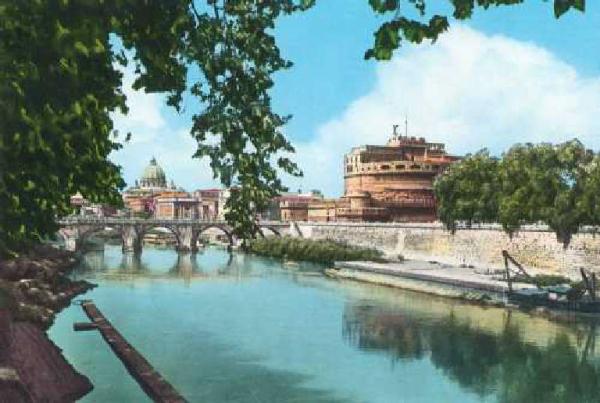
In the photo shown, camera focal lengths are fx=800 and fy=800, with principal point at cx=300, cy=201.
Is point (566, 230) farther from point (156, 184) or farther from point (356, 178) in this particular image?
point (156, 184)

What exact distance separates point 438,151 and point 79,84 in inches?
4032

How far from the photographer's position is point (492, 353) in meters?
30.4

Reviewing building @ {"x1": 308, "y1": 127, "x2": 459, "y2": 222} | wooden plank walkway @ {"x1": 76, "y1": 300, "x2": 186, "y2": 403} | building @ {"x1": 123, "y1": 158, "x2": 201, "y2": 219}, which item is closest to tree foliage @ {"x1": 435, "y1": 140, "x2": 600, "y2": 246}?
wooden plank walkway @ {"x1": 76, "y1": 300, "x2": 186, "y2": 403}

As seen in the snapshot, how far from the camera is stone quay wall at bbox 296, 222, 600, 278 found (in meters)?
48.6

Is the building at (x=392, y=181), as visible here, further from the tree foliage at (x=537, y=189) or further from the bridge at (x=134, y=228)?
the tree foliage at (x=537, y=189)

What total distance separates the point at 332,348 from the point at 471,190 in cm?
3161

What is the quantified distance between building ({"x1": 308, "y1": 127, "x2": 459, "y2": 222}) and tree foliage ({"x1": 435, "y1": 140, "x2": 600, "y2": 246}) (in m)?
32.8

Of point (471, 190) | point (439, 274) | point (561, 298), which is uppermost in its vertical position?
point (471, 190)

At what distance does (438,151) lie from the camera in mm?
106562

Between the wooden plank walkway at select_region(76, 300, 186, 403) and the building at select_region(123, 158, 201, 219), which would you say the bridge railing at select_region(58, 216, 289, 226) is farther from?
the wooden plank walkway at select_region(76, 300, 186, 403)

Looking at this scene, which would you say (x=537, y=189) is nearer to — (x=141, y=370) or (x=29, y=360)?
(x=141, y=370)

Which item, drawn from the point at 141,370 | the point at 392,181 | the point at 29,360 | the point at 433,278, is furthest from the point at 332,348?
the point at 392,181

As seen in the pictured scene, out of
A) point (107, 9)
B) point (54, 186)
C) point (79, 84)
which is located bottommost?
point (54, 186)

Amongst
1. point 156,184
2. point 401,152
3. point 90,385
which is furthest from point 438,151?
point 156,184
